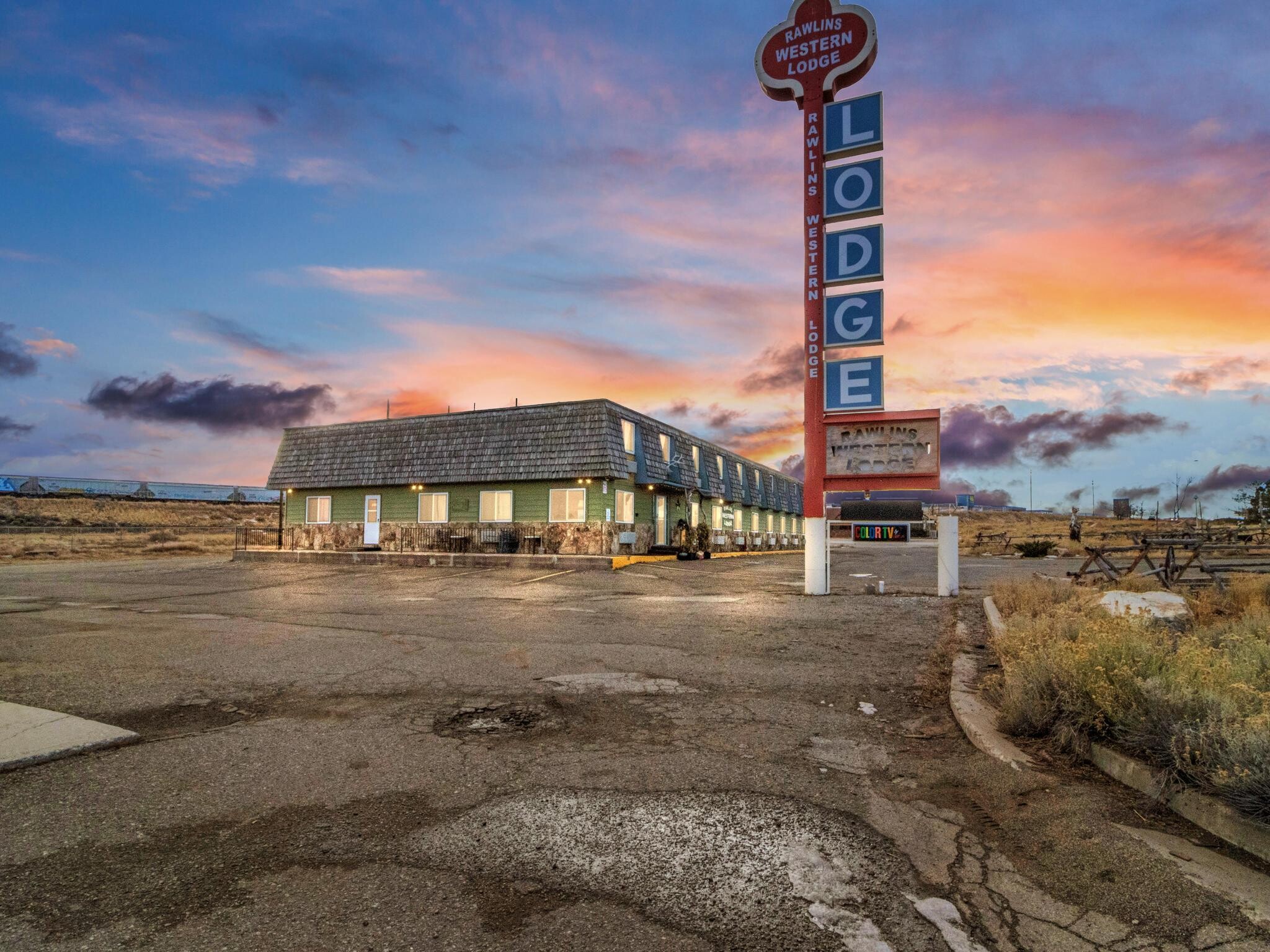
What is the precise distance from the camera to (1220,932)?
9.37 ft

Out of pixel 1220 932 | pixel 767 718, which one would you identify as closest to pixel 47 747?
pixel 767 718

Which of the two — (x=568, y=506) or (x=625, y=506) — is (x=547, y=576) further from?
(x=625, y=506)

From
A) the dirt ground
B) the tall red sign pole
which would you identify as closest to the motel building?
the dirt ground

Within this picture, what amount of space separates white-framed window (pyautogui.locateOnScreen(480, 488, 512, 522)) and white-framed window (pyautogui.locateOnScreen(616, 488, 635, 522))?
4621 mm

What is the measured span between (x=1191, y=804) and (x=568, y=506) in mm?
26366

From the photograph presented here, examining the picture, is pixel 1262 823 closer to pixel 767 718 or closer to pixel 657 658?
pixel 767 718

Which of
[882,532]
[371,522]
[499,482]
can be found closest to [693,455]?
[499,482]

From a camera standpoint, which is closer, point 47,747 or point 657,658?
point 47,747

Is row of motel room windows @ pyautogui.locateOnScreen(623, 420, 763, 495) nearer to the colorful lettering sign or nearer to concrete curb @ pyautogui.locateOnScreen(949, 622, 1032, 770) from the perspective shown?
concrete curb @ pyautogui.locateOnScreen(949, 622, 1032, 770)

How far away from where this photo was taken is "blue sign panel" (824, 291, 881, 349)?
16.3 m

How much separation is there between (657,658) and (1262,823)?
18.2 ft

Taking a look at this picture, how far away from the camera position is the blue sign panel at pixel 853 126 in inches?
663

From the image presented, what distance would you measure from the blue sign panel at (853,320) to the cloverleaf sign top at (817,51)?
16.9 feet

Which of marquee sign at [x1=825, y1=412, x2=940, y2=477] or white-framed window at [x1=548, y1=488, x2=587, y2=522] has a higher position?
marquee sign at [x1=825, y1=412, x2=940, y2=477]
